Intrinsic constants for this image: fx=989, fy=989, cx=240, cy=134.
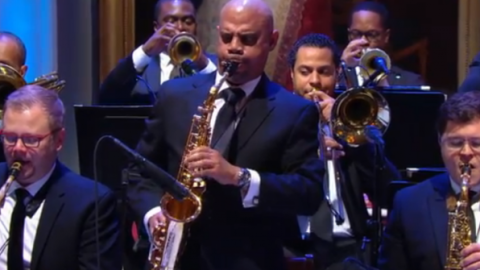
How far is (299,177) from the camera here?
293cm

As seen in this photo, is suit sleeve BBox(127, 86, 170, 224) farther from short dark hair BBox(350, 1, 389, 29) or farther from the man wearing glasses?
short dark hair BBox(350, 1, 389, 29)

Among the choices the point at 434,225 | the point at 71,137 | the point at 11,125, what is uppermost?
the point at 11,125

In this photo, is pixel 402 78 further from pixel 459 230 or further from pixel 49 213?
pixel 49 213

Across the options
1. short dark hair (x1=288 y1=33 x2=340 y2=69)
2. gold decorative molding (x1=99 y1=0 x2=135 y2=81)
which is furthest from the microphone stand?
gold decorative molding (x1=99 y1=0 x2=135 y2=81)

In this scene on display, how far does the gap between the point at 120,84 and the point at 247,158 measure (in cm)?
161

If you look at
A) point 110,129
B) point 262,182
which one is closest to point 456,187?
point 262,182

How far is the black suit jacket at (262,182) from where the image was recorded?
293 centimetres

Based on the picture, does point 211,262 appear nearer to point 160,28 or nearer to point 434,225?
point 434,225

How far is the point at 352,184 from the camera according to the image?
12.6ft

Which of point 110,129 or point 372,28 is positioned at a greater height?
point 372,28

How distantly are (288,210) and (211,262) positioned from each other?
28cm

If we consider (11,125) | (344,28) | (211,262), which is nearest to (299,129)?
(211,262)

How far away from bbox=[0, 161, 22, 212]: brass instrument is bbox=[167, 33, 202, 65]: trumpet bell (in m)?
1.62

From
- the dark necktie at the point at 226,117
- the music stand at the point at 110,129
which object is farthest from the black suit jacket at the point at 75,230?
the music stand at the point at 110,129
